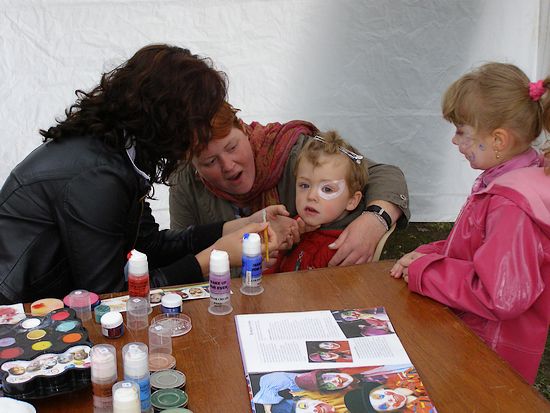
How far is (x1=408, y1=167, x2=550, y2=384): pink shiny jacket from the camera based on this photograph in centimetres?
142

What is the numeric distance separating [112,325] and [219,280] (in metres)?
0.27

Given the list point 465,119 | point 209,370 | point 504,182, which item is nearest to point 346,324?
point 209,370

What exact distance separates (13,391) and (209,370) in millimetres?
370

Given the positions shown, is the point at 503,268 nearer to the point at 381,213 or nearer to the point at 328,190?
the point at 381,213

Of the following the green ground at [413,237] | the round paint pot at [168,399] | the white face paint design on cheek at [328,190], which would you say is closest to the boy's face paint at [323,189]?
the white face paint design on cheek at [328,190]

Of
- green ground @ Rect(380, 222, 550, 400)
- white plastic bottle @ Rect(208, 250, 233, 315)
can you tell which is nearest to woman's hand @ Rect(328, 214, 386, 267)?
white plastic bottle @ Rect(208, 250, 233, 315)

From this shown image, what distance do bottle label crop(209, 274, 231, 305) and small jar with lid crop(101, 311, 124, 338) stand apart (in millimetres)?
236

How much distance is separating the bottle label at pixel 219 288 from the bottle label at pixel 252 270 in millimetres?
96

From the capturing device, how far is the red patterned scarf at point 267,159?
230cm

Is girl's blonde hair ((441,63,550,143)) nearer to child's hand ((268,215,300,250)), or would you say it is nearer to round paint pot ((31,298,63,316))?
child's hand ((268,215,300,250))

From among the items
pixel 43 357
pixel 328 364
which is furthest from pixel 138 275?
pixel 328 364

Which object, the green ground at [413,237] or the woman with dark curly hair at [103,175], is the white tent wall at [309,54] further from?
the woman with dark curly hair at [103,175]

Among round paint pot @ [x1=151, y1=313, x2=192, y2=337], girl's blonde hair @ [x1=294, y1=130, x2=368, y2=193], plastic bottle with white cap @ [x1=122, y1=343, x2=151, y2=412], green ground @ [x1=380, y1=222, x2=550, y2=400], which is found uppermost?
girl's blonde hair @ [x1=294, y1=130, x2=368, y2=193]

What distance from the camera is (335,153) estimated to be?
7.13 ft
